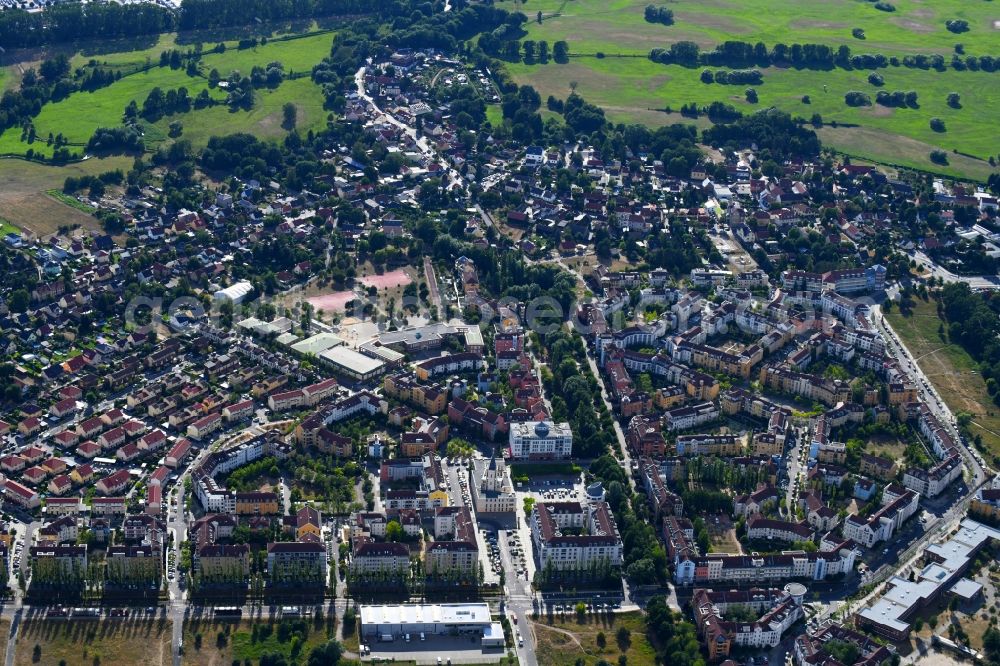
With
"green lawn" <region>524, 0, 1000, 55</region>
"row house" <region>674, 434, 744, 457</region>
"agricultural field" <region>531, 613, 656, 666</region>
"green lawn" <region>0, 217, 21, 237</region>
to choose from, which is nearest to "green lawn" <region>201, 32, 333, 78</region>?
"green lawn" <region>524, 0, 1000, 55</region>

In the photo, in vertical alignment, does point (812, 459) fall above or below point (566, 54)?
below

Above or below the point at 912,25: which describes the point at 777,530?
below

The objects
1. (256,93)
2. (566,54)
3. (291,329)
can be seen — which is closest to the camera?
(291,329)

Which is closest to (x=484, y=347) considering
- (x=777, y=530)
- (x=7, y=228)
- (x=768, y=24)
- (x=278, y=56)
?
(x=777, y=530)

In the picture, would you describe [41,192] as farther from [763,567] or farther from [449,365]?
[763,567]

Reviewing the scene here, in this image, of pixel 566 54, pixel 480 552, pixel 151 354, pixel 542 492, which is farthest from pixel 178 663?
pixel 566 54

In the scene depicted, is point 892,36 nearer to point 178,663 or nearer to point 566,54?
point 566,54
